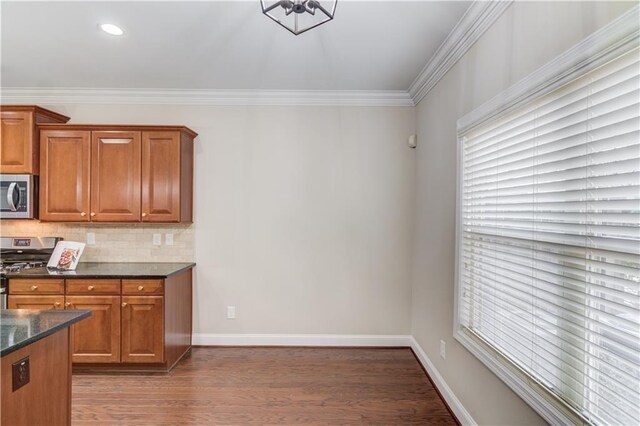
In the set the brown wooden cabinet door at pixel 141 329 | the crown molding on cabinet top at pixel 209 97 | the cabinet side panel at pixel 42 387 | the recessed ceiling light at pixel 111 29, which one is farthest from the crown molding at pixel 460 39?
the brown wooden cabinet door at pixel 141 329

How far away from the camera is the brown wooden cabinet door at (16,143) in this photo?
10.3 feet

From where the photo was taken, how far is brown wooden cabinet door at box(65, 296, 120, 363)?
2941 millimetres

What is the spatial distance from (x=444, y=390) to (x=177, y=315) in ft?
8.22

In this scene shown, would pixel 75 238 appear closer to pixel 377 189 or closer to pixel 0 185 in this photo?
pixel 0 185

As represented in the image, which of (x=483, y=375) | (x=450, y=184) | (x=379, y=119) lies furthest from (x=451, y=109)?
(x=483, y=375)

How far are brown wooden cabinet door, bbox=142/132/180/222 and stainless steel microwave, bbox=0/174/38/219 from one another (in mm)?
1062

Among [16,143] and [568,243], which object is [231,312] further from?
[568,243]

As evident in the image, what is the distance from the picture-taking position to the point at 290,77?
3186 millimetres

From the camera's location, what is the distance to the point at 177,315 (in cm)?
324

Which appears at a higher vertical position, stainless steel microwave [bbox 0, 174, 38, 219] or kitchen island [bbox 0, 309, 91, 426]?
stainless steel microwave [bbox 0, 174, 38, 219]

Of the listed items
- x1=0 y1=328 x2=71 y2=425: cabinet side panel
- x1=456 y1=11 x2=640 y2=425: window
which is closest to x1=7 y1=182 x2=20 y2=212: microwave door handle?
x1=0 y1=328 x2=71 y2=425: cabinet side panel

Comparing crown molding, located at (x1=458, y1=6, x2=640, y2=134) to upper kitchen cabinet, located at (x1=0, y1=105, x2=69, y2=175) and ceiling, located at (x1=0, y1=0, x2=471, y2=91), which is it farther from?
upper kitchen cabinet, located at (x1=0, y1=105, x2=69, y2=175)

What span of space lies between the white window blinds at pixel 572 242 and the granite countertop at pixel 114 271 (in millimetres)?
2722

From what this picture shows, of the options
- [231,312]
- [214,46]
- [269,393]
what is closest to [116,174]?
[214,46]
